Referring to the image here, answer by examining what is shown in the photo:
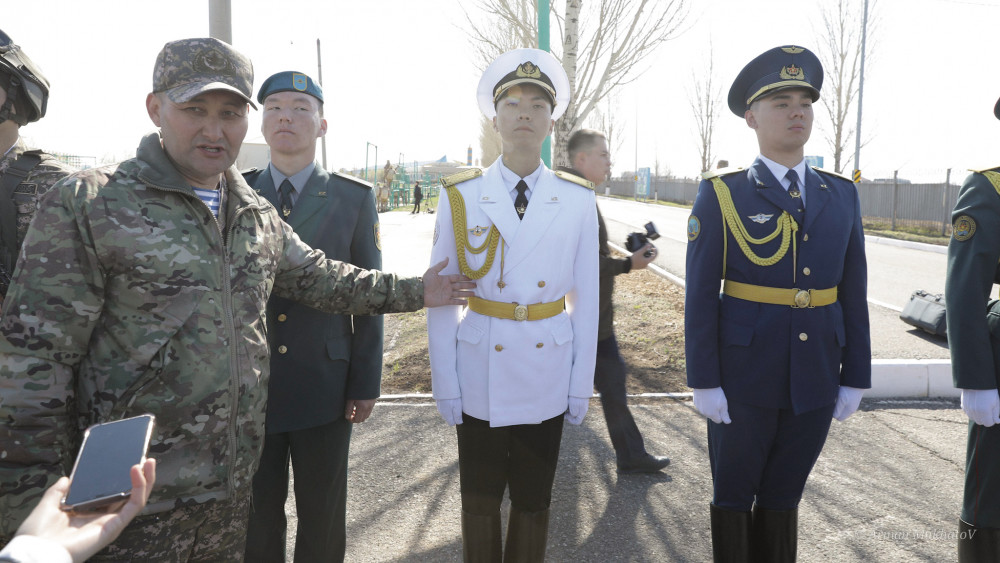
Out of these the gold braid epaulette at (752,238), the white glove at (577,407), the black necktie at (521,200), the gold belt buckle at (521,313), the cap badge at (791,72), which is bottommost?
the white glove at (577,407)

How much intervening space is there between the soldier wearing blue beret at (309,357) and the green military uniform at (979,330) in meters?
2.32

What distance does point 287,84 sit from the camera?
102 inches

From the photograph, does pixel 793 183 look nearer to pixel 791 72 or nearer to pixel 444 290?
pixel 791 72

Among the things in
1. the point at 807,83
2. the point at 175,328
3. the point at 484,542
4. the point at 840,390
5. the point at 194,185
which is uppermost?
the point at 807,83

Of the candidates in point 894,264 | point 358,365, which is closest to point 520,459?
point 358,365

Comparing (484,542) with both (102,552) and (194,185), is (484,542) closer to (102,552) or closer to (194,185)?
(102,552)

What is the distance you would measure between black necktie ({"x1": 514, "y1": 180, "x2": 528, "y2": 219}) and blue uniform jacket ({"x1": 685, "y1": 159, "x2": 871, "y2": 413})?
28.2 inches

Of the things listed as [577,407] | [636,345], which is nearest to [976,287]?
[577,407]

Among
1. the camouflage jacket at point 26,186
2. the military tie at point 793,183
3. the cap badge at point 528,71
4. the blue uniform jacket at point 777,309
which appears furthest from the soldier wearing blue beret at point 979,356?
the camouflage jacket at point 26,186

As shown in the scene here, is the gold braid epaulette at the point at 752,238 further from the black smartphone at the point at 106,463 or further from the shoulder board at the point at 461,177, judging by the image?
the black smartphone at the point at 106,463

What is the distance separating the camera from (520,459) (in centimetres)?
249

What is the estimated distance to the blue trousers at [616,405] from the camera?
3.89 meters

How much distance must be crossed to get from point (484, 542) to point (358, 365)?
86 centimetres

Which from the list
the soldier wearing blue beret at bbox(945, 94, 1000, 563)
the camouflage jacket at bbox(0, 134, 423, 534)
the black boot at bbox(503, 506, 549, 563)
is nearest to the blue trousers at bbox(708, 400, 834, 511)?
the soldier wearing blue beret at bbox(945, 94, 1000, 563)
